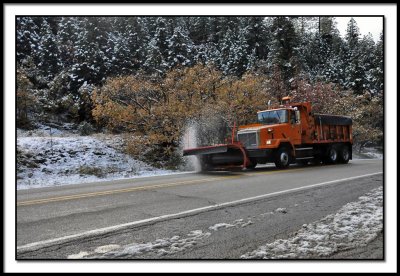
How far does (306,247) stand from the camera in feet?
9.65

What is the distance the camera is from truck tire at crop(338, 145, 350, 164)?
11664mm

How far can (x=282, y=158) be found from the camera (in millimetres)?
10602

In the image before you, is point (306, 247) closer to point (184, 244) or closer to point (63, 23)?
point (184, 244)

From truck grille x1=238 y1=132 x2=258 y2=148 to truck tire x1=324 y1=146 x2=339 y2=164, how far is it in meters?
3.05

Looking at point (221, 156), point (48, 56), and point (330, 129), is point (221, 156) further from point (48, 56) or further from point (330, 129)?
point (48, 56)

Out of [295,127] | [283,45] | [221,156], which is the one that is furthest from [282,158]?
[283,45]

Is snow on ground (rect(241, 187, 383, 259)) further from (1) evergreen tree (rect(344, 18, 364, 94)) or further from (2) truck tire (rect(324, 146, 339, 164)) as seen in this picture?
(2) truck tire (rect(324, 146, 339, 164))

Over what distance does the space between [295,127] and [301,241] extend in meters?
8.56

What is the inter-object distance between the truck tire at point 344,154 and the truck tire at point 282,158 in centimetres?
220

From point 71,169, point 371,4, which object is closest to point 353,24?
point 371,4

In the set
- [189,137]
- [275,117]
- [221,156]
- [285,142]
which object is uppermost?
[275,117]

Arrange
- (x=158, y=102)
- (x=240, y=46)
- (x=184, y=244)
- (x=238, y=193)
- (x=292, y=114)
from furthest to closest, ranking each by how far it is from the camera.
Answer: (x=158, y=102) → (x=292, y=114) → (x=238, y=193) → (x=240, y=46) → (x=184, y=244)

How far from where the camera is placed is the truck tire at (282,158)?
10.5m

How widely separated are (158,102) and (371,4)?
9731 mm
